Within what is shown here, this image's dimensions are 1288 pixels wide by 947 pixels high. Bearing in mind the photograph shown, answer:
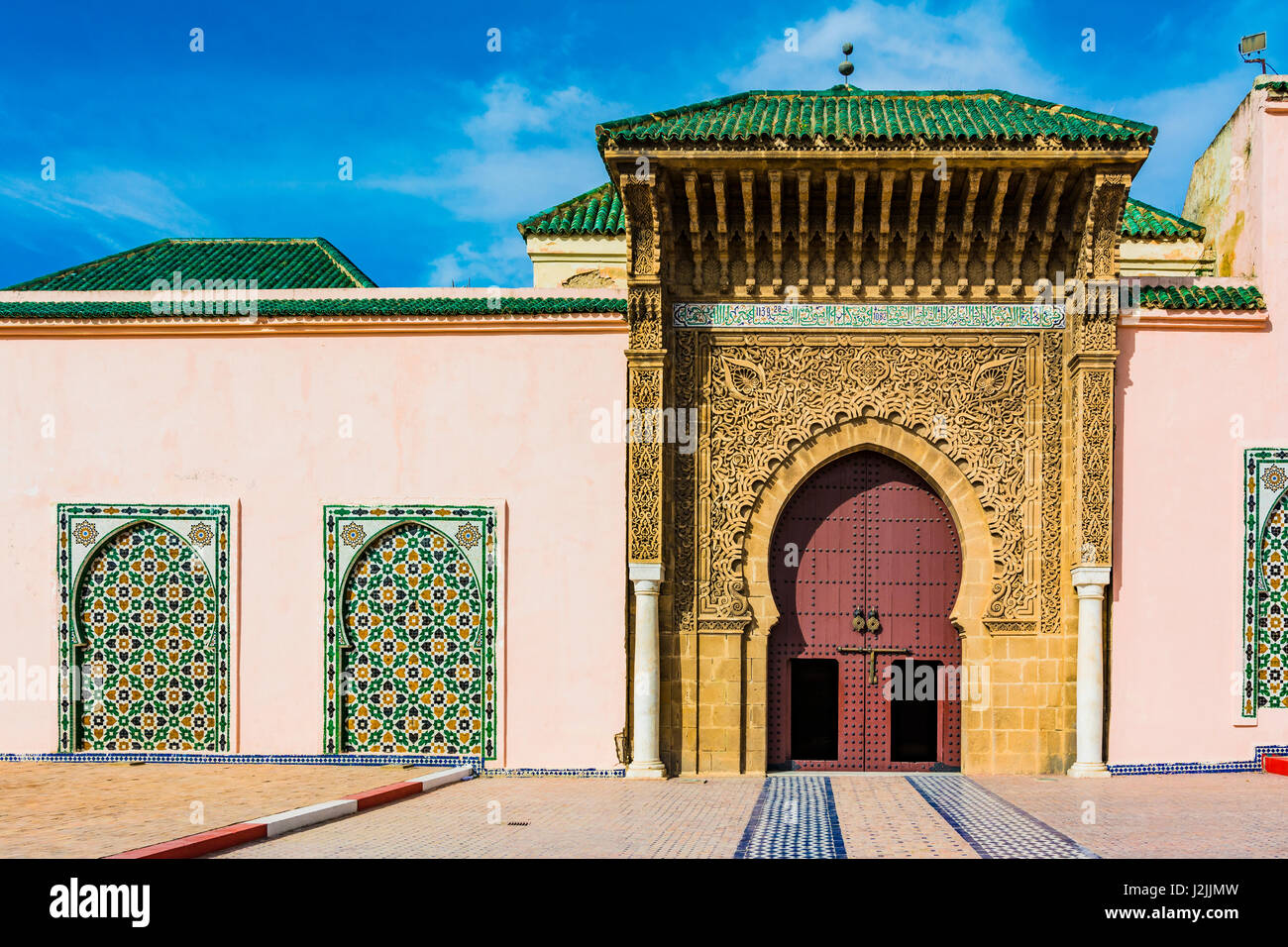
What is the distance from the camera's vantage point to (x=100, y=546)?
7.15 metres

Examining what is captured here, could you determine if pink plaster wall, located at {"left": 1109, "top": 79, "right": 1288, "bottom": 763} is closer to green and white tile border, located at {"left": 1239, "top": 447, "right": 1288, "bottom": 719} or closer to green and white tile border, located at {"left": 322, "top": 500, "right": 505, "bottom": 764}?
green and white tile border, located at {"left": 1239, "top": 447, "right": 1288, "bottom": 719}

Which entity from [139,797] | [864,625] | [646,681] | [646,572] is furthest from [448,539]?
[864,625]

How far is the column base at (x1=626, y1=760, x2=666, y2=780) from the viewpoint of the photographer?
6645 mm

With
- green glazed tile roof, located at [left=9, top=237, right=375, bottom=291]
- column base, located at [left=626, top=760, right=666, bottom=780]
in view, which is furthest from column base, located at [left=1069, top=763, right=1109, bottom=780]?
green glazed tile roof, located at [left=9, top=237, right=375, bottom=291]

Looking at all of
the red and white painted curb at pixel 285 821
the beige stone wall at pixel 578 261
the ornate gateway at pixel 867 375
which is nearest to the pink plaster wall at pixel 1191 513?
the ornate gateway at pixel 867 375

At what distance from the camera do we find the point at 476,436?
23.0ft

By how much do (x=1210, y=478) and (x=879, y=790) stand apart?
9.64ft

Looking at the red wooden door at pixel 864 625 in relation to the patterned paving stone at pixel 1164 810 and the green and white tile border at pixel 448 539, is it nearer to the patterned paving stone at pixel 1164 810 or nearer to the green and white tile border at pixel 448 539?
the patterned paving stone at pixel 1164 810

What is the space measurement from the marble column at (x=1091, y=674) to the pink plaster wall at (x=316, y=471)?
2.86 m

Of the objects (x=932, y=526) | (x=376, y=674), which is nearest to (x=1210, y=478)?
(x=932, y=526)

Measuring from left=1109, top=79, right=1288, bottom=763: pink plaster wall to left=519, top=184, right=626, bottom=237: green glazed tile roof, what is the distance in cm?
458

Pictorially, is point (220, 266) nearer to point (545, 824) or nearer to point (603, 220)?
point (603, 220)
